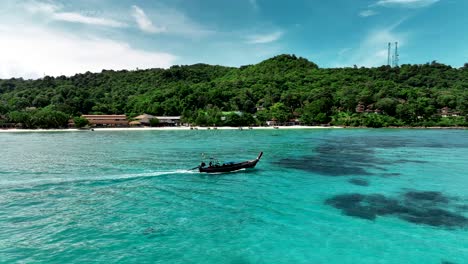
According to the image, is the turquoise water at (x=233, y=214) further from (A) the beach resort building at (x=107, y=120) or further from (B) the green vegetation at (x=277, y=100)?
(B) the green vegetation at (x=277, y=100)

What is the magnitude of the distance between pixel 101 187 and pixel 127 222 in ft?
30.9

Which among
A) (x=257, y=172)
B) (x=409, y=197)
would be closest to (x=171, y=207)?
(x=257, y=172)

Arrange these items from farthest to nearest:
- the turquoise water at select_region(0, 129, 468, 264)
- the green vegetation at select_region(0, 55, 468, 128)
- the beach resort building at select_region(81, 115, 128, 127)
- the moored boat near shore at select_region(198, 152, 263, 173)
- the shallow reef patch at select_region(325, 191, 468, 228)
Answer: the green vegetation at select_region(0, 55, 468, 128), the beach resort building at select_region(81, 115, 128, 127), the moored boat near shore at select_region(198, 152, 263, 173), the shallow reef patch at select_region(325, 191, 468, 228), the turquoise water at select_region(0, 129, 468, 264)

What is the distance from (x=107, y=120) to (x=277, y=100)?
74219mm

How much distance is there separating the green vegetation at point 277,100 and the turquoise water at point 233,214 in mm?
86386

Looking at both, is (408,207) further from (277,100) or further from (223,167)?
(277,100)

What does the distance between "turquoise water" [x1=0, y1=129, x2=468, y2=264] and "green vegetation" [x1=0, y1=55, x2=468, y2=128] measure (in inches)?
3401

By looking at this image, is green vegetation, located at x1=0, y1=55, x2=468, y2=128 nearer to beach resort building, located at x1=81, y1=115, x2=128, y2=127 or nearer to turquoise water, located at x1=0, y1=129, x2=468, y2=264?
beach resort building, located at x1=81, y1=115, x2=128, y2=127

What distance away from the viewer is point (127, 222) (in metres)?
18.4

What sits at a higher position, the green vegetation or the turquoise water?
the green vegetation

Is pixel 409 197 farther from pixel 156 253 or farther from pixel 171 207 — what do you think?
pixel 156 253

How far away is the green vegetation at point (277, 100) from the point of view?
11769cm

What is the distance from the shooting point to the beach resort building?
117062 mm

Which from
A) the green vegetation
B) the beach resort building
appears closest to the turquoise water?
the beach resort building
